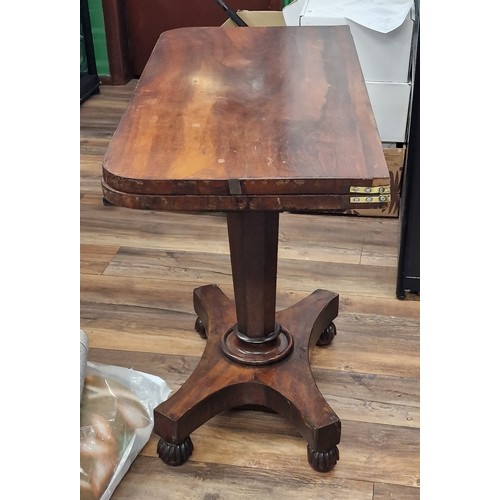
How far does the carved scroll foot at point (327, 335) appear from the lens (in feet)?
6.33

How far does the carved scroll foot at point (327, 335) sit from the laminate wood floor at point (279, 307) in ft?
0.07

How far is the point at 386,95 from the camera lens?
235 cm

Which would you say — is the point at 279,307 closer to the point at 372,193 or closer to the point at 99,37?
the point at 372,193

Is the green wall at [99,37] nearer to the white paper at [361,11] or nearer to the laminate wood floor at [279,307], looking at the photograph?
the laminate wood floor at [279,307]

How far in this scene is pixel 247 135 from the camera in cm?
121

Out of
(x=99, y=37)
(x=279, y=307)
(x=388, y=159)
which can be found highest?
(x=99, y=37)

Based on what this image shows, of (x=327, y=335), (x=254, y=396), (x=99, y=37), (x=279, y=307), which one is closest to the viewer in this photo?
(x=254, y=396)

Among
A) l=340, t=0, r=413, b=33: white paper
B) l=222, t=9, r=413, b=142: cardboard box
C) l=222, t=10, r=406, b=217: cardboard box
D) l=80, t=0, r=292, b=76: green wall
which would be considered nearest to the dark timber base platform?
l=222, t=10, r=406, b=217: cardboard box

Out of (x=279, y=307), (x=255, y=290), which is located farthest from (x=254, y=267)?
(x=279, y=307)

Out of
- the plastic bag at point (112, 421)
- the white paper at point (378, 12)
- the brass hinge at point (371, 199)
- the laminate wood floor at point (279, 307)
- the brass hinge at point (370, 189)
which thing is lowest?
the laminate wood floor at point (279, 307)

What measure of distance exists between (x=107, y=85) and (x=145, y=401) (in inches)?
88.7

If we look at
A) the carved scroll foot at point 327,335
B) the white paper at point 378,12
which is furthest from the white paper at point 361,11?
the carved scroll foot at point 327,335

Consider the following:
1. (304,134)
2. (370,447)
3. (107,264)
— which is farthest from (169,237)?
(304,134)

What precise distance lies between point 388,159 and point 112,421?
127cm
